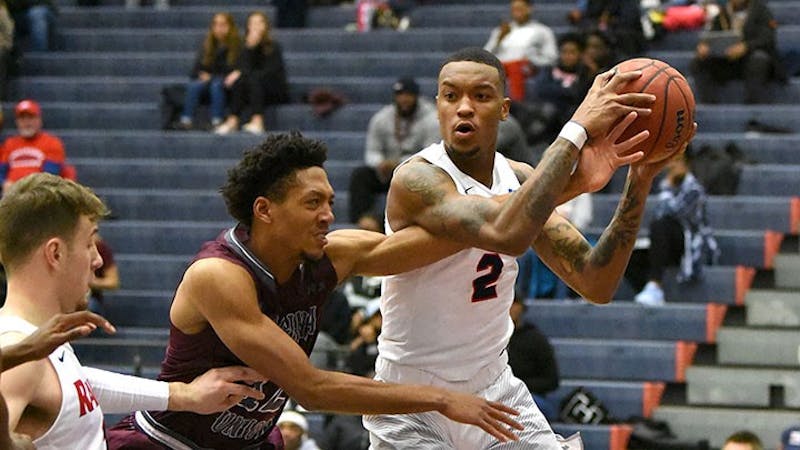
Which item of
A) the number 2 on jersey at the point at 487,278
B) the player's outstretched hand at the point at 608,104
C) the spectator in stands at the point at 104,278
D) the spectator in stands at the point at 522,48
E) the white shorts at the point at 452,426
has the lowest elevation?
the spectator in stands at the point at 104,278

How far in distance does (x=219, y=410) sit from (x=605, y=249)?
1494 millimetres

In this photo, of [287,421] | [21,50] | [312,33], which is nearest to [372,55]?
[312,33]

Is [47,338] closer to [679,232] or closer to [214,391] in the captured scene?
[214,391]

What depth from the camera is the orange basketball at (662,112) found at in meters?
5.45

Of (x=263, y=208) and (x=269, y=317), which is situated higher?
(x=263, y=208)

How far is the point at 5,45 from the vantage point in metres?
15.4

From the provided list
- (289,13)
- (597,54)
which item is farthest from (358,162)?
(289,13)

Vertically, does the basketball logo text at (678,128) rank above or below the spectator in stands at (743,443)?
above

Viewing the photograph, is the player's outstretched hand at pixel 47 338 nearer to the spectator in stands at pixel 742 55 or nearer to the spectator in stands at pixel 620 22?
the spectator in stands at pixel 742 55

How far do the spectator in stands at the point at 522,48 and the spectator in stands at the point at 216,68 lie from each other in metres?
2.40

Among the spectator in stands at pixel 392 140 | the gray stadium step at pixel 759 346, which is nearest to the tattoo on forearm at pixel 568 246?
the gray stadium step at pixel 759 346

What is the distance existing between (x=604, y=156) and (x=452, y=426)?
1.15 metres

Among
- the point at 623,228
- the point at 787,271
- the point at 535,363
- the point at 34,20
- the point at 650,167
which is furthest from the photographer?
the point at 34,20

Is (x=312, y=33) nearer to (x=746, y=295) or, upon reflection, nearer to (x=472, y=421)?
(x=746, y=295)
